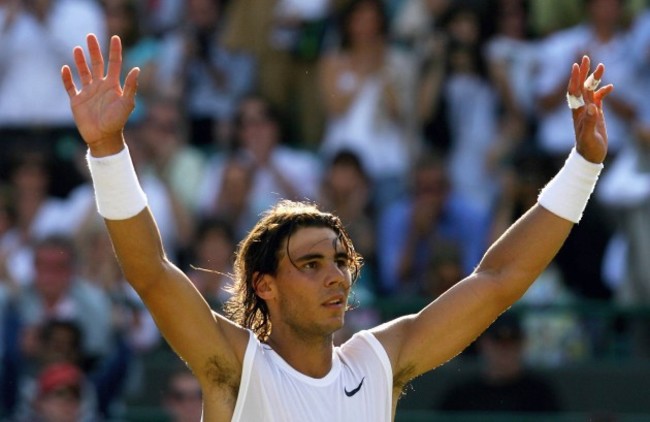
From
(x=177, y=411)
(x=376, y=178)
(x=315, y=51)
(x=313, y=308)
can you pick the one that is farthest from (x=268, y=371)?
(x=315, y=51)

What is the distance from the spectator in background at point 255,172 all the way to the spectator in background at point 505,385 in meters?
1.75

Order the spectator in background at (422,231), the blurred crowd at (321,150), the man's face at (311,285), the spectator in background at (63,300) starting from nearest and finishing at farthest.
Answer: the man's face at (311,285) → the spectator in background at (63,300) → the blurred crowd at (321,150) → the spectator in background at (422,231)

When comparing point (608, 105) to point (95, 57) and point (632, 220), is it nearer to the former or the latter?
point (632, 220)

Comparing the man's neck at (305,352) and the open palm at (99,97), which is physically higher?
the open palm at (99,97)

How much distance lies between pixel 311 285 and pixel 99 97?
88cm

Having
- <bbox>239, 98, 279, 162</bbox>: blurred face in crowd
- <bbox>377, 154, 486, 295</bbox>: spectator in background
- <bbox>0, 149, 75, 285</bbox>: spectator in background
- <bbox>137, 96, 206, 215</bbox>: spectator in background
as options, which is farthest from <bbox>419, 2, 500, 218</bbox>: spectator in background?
<bbox>0, 149, 75, 285</bbox>: spectator in background

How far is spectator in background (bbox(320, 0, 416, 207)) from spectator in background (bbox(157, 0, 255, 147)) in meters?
0.78

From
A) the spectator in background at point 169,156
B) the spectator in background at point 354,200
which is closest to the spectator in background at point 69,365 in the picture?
the spectator in background at point 169,156

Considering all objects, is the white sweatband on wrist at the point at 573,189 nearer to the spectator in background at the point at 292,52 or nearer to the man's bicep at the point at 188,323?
the man's bicep at the point at 188,323

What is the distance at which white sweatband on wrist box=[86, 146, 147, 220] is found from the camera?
446 centimetres

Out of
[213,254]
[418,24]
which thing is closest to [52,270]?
[213,254]

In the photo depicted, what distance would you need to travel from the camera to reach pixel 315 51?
10.7 m

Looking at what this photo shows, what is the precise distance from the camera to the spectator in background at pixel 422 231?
956 centimetres

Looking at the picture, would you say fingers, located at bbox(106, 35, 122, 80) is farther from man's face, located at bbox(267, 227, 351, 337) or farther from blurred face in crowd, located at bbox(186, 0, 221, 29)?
blurred face in crowd, located at bbox(186, 0, 221, 29)
